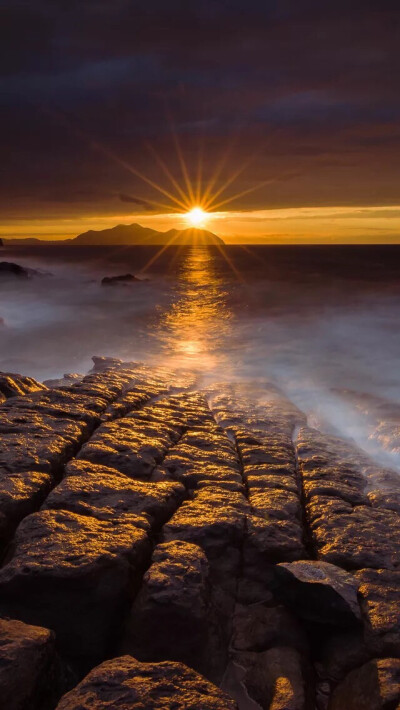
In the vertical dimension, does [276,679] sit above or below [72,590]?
below

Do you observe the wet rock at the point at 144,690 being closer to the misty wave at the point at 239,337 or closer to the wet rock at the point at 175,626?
the wet rock at the point at 175,626

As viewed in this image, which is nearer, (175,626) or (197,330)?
(175,626)

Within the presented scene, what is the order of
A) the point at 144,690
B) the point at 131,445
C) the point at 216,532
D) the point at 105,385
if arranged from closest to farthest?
the point at 144,690 → the point at 216,532 → the point at 131,445 → the point at 105,385

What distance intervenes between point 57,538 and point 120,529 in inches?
23.4

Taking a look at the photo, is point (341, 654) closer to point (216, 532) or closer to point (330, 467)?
point (216, 532)

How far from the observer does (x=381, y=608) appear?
4789 millimetres

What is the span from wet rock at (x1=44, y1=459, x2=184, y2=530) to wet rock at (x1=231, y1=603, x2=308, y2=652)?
1.25 meters

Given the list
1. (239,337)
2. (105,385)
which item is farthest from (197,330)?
(105,385)

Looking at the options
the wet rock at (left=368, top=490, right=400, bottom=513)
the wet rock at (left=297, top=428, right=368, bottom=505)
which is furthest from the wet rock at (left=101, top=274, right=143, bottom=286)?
the wet rock at (left=368, top=490, right=400, bottom=513)

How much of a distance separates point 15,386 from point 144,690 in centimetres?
690

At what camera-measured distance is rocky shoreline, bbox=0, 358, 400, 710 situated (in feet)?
12.6

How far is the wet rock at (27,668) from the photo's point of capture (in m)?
3.49

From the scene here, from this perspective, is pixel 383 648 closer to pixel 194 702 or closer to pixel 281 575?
pixel 281 575

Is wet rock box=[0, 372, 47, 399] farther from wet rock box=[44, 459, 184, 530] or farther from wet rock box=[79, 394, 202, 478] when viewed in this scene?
wet rock box=[44, 459, 184, 530]
